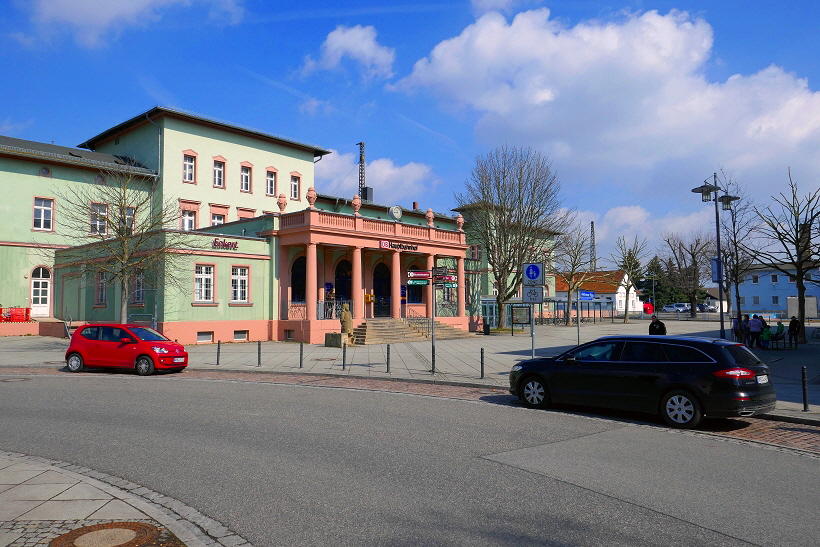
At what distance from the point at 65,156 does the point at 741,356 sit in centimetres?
3824

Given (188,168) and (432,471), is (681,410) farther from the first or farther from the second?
(188,168)

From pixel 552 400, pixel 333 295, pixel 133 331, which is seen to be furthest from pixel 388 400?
pixel 333 295

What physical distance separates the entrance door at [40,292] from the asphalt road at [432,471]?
1113 inches

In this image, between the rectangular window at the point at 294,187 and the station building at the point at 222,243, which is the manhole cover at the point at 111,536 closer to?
the station building at the point at 222,243

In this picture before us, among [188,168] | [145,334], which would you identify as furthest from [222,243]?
[188,168]

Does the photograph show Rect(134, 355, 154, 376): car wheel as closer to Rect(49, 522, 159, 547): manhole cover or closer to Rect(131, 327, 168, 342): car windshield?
Rect(131, 327, 168, 342): car windshield

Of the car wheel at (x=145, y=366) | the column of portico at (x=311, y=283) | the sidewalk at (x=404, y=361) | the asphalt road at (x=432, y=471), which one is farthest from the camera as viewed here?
the column of portico at (x=311, y=283)

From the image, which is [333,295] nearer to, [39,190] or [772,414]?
[39,190]

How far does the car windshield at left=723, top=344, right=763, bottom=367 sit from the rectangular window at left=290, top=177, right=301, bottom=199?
39182 mm

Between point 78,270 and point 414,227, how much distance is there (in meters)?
18.8

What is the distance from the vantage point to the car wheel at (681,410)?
386 inches

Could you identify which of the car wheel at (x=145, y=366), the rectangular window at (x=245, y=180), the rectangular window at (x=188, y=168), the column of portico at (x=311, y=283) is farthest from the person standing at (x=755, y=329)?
the rectangular window at (x=188, y=168)

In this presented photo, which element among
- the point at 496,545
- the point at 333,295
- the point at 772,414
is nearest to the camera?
the point at 496,545

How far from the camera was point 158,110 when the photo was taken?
1501 inches
